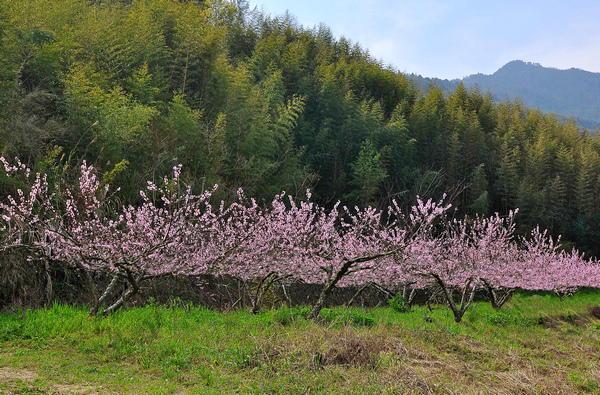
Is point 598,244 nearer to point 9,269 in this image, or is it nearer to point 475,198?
point 475,198

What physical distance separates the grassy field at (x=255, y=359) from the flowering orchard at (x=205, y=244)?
94cm

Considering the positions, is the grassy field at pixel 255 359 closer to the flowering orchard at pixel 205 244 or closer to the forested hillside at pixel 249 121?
the flowering orchard at pixel 205 244

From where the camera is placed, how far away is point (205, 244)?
11.1 meters

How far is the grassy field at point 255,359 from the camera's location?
4.28m

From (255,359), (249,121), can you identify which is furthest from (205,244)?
(249,121)

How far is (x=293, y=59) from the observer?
3334 centimetres

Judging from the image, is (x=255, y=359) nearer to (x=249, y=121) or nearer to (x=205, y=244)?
(x=205, y=244)

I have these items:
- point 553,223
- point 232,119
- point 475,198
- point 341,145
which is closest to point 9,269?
point 232,119

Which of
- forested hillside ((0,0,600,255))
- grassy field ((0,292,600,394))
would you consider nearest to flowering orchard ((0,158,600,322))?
grassy field ((0,292,600,394))

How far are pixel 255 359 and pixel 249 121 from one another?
15.7m

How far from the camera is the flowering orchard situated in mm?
7160

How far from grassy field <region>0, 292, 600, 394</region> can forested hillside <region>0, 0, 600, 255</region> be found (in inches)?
205

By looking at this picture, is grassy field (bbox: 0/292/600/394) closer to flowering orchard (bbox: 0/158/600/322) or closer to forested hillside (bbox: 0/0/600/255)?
flowering orchard (bbox: 0/158/600/322)

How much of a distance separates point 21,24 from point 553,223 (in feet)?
127
